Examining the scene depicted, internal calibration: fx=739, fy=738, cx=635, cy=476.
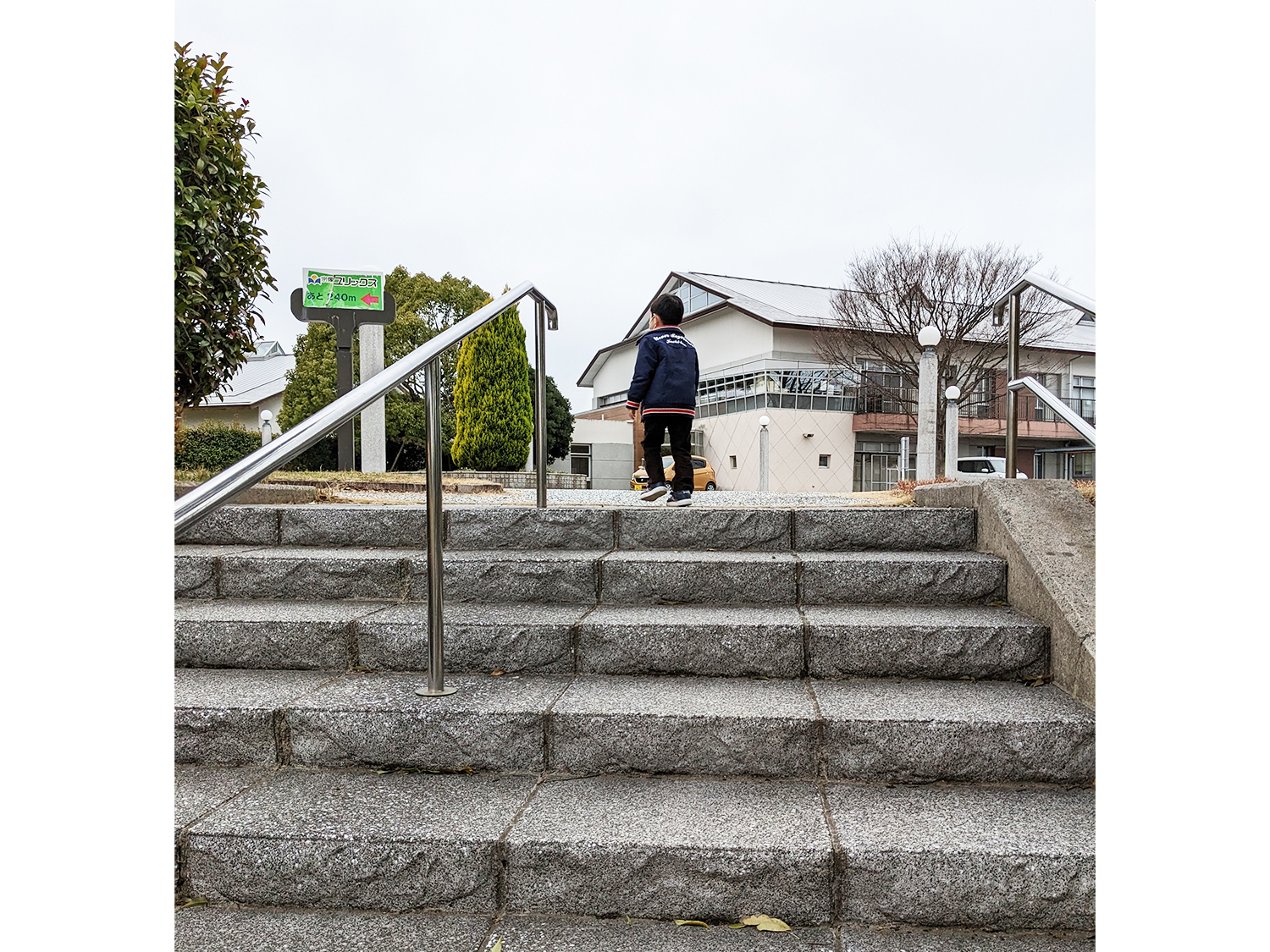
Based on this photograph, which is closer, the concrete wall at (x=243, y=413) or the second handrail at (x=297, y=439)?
the second handrail at (x=297, y=439)

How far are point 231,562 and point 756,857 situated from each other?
225 centimetres

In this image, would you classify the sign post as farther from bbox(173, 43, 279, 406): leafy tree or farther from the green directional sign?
bbox(173, 43, 279, 406): leafy tree

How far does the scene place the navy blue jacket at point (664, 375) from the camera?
4.87 metres

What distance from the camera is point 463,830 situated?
5.68ft

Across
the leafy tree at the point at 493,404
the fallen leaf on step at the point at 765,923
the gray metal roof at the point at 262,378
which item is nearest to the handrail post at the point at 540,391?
the fallen leaf on step at the point at 765,923

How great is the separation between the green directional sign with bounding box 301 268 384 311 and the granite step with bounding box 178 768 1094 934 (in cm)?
704

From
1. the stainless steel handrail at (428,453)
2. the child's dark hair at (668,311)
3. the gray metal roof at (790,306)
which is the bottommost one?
the stainless steel handrail at (428,453)

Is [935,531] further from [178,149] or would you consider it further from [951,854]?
[178,149]

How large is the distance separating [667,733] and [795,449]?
23.9 meters

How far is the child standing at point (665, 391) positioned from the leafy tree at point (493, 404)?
10.6 metres

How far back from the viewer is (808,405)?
84.0ft

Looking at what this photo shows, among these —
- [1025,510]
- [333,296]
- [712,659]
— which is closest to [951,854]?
[712,659]

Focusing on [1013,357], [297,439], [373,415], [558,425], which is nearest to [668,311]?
[1013,357]

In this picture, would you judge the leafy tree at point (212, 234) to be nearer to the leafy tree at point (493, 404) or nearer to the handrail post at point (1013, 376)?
the handrail post at point (1013, 376)
